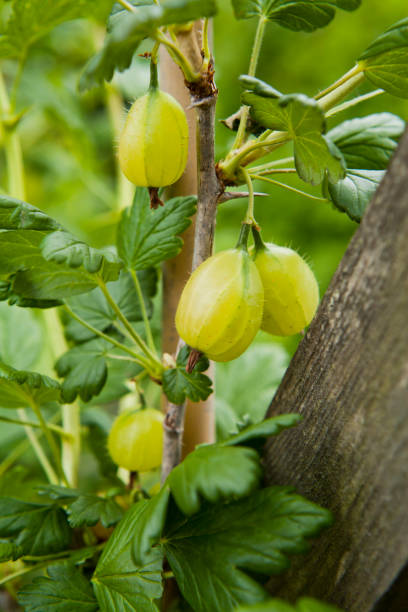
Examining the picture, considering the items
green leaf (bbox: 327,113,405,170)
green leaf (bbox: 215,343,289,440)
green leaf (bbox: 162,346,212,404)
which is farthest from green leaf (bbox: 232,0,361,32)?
green leaf (bbox: 215,343,289,440)

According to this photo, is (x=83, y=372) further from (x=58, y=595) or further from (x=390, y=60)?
(x=390, y=60)

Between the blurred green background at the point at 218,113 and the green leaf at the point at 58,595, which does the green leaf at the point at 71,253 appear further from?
the blurred green background at the point at 218,113

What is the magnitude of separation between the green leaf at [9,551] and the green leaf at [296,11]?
0.51 metres

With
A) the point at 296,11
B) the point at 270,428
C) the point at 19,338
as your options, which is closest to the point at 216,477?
the point at 270,428

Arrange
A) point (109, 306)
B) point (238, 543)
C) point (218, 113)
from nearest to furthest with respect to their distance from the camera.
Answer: point (238, 543) < point (109, 306) < point (218, 113)

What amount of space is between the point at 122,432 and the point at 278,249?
0.91 ft

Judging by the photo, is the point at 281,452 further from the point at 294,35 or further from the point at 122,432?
the point at 294,35

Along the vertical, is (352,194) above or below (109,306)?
above

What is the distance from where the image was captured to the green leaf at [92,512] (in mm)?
525

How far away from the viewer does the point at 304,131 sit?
0.42 metres

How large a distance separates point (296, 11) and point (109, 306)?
1.21 feet

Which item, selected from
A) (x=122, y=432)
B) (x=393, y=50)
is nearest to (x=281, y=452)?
(x=122, y=432)

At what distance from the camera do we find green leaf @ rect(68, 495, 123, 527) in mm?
525

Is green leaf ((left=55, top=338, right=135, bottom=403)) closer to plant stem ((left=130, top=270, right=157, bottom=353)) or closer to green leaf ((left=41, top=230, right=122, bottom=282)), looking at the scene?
plant stem ((left=130, top=270, right=157, bottom=353))
